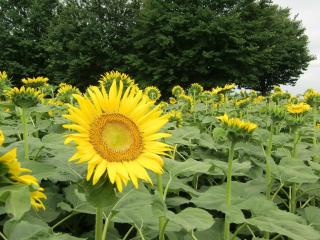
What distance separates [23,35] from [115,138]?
31487 millimetres

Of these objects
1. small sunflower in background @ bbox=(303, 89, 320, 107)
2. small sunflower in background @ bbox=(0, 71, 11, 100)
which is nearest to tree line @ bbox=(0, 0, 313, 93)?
small sunflower in background @ bbox=(0, 71, 11, 100)

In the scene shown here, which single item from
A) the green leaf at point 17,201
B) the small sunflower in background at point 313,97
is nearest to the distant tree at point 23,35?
the small sunflower in background at point 313,97

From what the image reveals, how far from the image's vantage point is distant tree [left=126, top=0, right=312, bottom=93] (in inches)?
938

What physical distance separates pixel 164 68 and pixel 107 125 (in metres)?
23.0

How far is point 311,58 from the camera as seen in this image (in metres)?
36.4

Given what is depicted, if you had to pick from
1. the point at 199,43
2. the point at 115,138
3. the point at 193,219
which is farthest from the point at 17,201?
the point at 199,43

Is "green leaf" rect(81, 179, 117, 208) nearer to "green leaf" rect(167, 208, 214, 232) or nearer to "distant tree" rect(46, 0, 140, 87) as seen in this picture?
"green leaf" rect(167, 208, 214, 232)

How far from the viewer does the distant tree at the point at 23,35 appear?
2947 cm

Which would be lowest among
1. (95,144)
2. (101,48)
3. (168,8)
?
(95,144)

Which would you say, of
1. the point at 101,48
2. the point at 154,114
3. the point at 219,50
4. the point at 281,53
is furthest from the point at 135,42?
the point at 154,114

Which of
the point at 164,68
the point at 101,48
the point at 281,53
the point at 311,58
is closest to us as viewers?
the point at 164,68

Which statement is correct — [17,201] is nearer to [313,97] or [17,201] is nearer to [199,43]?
[313,97]

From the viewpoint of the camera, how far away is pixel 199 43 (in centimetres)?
2402

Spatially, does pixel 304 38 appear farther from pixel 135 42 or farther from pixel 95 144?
pixel 95 144
